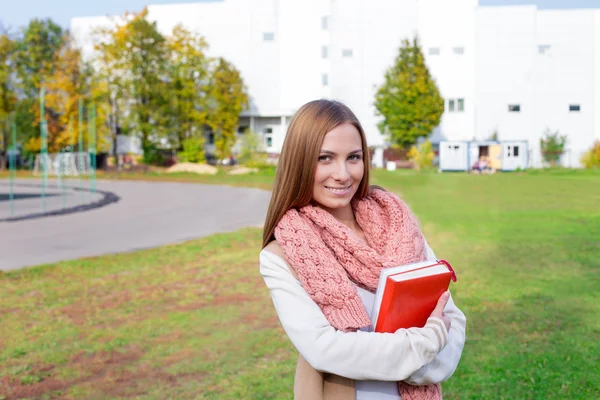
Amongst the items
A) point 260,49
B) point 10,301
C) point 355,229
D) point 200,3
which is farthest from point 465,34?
point 355,229

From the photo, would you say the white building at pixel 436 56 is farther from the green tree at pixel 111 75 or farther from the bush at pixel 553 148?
the green tree at pixel 111 75

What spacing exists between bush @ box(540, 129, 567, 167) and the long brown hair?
44.6 metres

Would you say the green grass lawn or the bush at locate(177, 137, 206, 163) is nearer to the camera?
the green grass lawn

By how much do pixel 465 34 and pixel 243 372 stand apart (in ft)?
142

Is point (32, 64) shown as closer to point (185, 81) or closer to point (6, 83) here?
point (6, 83)

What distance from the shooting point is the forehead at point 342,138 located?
6.38 ft

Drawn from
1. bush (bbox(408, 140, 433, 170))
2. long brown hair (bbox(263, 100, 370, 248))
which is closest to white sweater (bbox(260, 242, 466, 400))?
long brown hair (bbox(263, 100, 370, 248))

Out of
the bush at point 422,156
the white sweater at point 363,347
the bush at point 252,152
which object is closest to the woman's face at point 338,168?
the white sweater at point 363,347

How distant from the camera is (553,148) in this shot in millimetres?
44281

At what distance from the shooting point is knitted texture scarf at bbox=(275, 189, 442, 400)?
1827 millimetres

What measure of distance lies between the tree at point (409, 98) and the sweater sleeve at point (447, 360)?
136 ft

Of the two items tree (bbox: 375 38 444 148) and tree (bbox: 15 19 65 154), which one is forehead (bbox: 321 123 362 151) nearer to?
tree (bbox: 375 38 444 148)

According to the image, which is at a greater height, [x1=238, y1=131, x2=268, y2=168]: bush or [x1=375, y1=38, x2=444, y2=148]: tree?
[x1=375, y1=38, x2=444, y2=148]: tree

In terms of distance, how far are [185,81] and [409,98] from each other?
1278cm
